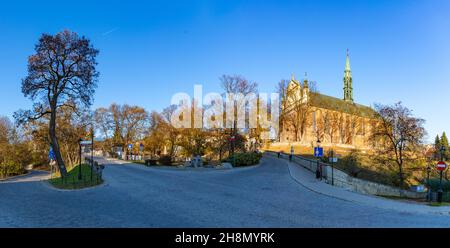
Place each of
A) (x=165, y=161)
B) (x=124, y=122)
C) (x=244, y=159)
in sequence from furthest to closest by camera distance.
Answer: (x=124, y=122), (x=165, y=161), (x=244, y=159)

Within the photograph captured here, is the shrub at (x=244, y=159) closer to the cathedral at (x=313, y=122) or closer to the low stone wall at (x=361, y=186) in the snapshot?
the low stone wall at (x=361, y=186)

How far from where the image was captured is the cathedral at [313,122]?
6234 cm

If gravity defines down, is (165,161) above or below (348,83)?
below

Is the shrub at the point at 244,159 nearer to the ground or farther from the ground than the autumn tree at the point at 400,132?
nearer to the ground

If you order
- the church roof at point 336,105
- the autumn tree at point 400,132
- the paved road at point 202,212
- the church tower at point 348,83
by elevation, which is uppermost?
the church tower at point 348,83

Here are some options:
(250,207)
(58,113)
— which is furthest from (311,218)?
(58,113)

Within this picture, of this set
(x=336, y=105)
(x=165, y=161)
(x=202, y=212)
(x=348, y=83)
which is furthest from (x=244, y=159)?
(x=348, y=83)

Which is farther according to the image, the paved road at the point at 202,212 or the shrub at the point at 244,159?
the shrub at the point at 244,159

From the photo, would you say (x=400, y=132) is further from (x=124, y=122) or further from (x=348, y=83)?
(x=348, y=83)

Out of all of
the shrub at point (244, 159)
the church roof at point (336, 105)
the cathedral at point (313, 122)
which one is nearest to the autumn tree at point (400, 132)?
the cathedral at point (313, 122)

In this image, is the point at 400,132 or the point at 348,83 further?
the point at 348,83

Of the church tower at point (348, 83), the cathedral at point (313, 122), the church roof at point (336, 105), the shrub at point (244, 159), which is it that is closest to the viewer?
the shrub at point (244, 159)

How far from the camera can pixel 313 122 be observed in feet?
235

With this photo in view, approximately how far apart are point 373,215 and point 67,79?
24045 mm
